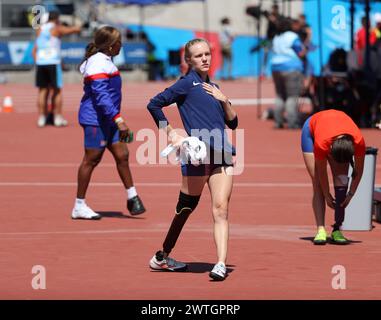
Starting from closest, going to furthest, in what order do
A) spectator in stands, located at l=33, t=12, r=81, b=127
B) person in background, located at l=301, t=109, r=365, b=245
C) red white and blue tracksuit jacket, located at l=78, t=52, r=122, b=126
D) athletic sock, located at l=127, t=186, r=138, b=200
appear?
person in background, located at l=301, t=109, r=365, b=245 < red white and blue tracksuit jacket, located at l=78, t=52, r=122, b=126 < athletic sock, located at l=127, t=186, r=138, b=200 < spectator in stands, located at l=33, t=12, r=81, b=127

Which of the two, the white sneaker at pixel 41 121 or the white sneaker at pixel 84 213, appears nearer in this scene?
the white sneaker at pixel 84 213

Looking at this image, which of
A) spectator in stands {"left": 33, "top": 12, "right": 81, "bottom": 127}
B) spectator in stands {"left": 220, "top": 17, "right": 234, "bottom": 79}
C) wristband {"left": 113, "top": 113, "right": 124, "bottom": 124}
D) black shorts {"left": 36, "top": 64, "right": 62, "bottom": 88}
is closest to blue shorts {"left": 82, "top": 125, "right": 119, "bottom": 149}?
wristband {"left": 113, "top": 113, "right": 124, "bottom": 124}

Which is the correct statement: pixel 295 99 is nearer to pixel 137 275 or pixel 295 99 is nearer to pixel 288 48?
pixel 288 48

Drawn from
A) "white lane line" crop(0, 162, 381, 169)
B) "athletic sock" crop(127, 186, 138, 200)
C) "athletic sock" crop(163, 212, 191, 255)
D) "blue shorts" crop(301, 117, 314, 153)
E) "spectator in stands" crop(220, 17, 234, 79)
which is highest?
"blue shorts" crop(301, 117, 314, 153)

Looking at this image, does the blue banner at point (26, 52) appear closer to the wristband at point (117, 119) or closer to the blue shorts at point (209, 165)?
the wristband at point (117, 119)

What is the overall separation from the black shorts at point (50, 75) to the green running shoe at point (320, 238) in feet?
44.9

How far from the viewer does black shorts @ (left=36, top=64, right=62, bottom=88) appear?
81.6 ft

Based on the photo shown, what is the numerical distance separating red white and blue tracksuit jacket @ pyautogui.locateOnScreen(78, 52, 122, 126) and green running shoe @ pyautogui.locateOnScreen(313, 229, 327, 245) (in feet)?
8.41

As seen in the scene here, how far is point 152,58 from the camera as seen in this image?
4478cm

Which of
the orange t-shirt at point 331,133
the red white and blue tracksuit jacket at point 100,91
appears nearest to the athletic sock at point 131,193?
the red white and blue tracksuit jacket at point 100,91

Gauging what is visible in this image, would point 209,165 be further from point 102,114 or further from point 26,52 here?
point 26,52

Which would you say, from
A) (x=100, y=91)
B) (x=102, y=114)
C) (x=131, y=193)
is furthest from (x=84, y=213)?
(x=100, y=91)

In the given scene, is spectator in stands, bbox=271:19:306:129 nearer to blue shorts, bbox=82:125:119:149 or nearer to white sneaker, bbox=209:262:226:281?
blue shorts, bbox=82:125:119:149

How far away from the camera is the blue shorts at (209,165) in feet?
33.0
